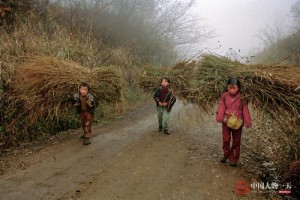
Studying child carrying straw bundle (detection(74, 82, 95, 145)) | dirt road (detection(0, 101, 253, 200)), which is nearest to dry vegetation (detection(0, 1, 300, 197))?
child carrying straw bundle (detection(74, 82, 95, 145))

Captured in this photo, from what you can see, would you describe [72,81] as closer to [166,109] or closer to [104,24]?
[166,109]

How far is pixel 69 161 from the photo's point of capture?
A: 5.68m

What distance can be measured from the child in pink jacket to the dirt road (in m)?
0.29

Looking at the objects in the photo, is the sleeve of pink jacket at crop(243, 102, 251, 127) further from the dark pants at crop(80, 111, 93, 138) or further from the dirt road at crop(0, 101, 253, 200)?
the dark pants at crop(80, 111, 93, 138)

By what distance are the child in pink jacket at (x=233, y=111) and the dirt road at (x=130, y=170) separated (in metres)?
0.29

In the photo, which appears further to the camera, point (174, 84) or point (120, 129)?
point (120, 129)

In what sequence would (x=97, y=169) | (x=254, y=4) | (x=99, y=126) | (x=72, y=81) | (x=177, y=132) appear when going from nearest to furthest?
(x=97, y=169) < (x=72, y=81) < (x=177, y=132) < (x=99, y=126) < (x=254, y=4)

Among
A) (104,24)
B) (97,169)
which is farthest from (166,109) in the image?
(104,24)

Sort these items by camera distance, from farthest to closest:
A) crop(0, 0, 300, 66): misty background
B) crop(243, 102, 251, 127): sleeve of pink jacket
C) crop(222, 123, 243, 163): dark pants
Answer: crop(0, 0, 300, 66): misty background, crop(222, 123, 243, 163): dark pants, crop(243, 102, 251, 127): sleeve of pink jacket

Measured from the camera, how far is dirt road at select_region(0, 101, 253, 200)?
4430mm

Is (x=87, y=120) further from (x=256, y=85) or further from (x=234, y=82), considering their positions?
(x=256, y=85)

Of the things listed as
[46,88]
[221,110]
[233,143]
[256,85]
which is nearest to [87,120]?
[46,88]

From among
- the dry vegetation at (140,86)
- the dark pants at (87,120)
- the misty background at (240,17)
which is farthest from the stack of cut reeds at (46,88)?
the misty background at (240,17)

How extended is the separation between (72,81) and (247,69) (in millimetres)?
3591
